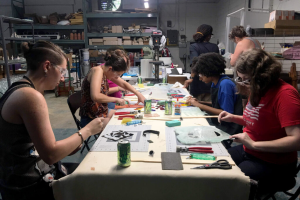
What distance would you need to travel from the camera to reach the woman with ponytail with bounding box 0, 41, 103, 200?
1057 millimetres

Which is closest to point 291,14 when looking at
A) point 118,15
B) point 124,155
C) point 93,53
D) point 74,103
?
point 74,103

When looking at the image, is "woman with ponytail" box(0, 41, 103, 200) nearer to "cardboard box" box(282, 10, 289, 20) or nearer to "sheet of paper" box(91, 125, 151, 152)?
"sheet of paper" box(91, 125, 151, 152)

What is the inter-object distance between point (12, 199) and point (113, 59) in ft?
5.28

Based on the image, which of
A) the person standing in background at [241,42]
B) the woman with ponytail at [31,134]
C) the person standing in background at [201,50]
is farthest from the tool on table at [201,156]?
the person standing in background at [241,42]

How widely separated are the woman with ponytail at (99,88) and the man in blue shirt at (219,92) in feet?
2.52

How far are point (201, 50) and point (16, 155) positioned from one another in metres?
3.10

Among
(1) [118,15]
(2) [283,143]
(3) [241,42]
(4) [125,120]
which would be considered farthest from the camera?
(1) [118,15]

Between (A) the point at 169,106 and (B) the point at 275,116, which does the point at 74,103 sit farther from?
(B) the point at 275,116

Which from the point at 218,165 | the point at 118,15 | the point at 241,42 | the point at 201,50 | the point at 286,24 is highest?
the point at 118,15

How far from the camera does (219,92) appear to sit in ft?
6.79

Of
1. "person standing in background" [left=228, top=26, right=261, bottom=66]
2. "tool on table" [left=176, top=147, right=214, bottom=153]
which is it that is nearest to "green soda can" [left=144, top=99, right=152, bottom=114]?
"tool on table" [left=176, top=147, right=214, bottom=153]

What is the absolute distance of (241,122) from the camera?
1.73 meters

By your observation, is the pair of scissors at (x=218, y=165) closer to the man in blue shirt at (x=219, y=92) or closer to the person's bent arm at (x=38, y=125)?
the person's bent arm at (x=38, y=125)

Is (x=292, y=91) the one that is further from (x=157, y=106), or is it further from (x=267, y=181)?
(x=157, y=106)
